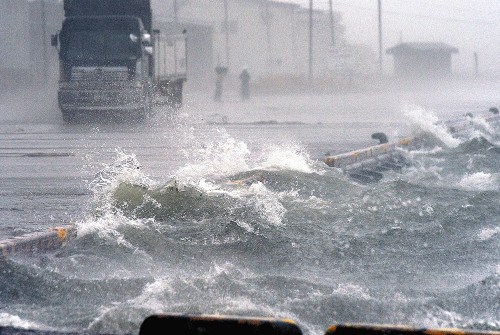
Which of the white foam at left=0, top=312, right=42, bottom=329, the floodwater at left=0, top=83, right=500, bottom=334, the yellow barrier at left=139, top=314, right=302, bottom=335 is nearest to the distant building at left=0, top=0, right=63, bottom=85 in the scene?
the floodwater at left=0, top=83, right=500, bottom=334

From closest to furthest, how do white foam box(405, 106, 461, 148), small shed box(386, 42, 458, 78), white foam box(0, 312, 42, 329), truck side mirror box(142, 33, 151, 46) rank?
white foam box(0, 312, 42, 329) → white foam box(405, 106, 461, 148) → truck side mirror box(142, 33, 151, 46) → small shed box(386, 42, 458, 78)

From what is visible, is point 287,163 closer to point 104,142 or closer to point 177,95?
point 104,142

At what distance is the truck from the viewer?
28.7 m

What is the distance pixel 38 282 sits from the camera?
25.3 ft

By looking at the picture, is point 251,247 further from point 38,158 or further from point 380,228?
point 38,158

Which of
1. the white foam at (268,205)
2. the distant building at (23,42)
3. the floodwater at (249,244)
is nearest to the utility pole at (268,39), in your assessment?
the distant building at (23,42)

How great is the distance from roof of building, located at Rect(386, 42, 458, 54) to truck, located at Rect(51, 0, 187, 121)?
61.6m

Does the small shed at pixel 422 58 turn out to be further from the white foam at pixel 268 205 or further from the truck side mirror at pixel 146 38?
the white foam at pixel 268 205

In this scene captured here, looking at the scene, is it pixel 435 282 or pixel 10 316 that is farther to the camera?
pixel 435 282

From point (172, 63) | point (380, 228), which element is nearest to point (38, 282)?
point (380, 228)

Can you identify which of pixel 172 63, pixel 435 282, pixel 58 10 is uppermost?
pixel 58 10

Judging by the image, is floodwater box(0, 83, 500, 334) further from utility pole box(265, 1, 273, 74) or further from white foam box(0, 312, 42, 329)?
utility pole box(265, 1, 273, 74)

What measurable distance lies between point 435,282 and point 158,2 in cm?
7556

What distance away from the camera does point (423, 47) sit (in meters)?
88.8
